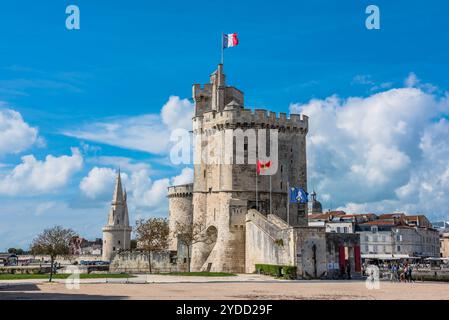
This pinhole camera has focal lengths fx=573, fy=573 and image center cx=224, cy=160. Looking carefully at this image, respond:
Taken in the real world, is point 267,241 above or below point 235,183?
below

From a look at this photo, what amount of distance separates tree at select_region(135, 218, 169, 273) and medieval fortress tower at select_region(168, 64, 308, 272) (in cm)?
587

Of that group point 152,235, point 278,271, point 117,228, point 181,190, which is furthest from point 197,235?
point 117,228

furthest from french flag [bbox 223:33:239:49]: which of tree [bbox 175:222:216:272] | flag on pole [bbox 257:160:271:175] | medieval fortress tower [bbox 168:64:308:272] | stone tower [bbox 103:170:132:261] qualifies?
stone tower [bbox 103:170:132:261]

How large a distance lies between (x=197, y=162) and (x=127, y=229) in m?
56.4

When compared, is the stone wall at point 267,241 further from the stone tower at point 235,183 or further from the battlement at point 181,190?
the battlement at point 181,190

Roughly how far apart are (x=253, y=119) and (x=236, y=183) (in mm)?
7110

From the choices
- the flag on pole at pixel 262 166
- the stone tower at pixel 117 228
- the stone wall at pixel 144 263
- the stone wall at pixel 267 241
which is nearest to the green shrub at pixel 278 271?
the stone wall at pixel 267 241

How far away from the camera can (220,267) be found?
57312 millimetres

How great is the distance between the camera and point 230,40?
63.3m

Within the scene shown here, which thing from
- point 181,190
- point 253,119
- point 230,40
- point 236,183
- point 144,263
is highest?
point 230,40

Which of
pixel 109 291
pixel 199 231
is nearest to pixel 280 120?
pixel 199 231

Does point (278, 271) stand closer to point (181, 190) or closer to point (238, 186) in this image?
point (238, 186)
